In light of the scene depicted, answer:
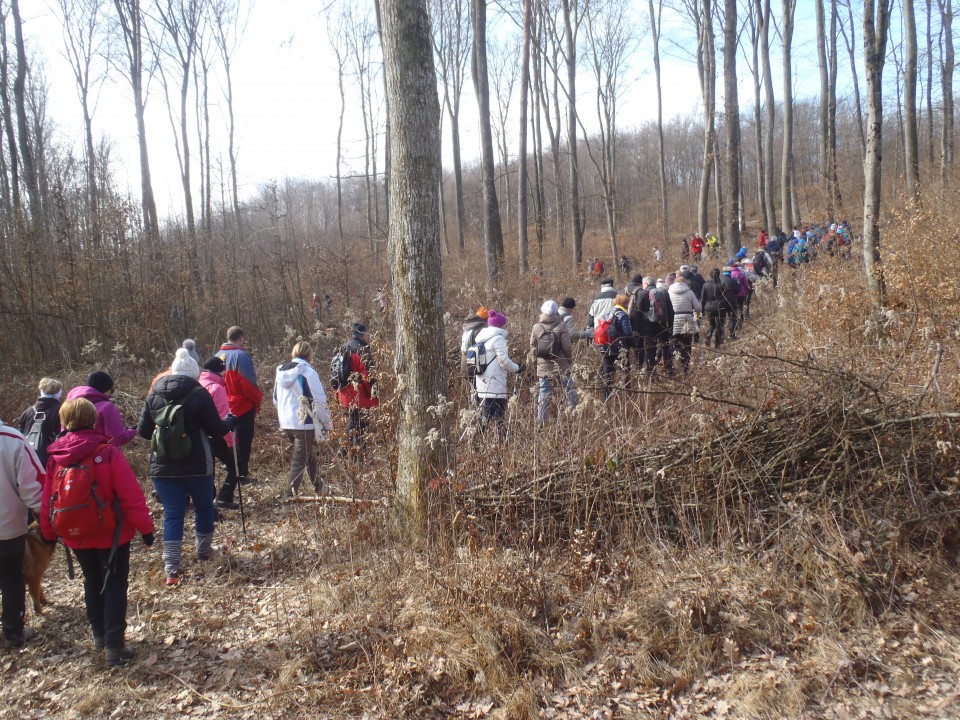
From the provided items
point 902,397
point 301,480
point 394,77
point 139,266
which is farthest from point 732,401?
point 139,266

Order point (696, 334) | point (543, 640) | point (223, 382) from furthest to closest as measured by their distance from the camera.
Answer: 1. point (696, 334)
2. point (223, 382)
3. point (543, 640)

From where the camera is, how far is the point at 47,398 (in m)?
5.65

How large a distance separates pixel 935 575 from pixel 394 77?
202 inches

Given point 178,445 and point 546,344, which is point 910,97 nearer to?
point 546,344

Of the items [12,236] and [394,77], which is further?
[12,236]

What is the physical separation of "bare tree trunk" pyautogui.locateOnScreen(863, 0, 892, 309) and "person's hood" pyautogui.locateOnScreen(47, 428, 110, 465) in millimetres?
9353

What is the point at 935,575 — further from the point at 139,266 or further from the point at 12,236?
the point at 12,236

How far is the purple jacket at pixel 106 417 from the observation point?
5.13m

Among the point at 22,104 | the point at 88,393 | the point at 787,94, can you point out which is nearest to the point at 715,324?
the point at 88,393

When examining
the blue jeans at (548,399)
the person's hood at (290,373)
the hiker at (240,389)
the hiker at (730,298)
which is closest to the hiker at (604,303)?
the blue jeans at (548,399)

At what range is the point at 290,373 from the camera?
6305mm

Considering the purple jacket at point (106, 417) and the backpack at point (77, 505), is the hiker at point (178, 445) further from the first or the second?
the backpack at point (77, 505)

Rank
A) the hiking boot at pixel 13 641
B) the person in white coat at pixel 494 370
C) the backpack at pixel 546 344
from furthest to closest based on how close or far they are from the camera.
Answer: the backpack at pixel 546 344 → the person in white coat at pixel 494 370 → the hiking boot at pixel 13 641

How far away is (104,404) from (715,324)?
→ 9.88m
